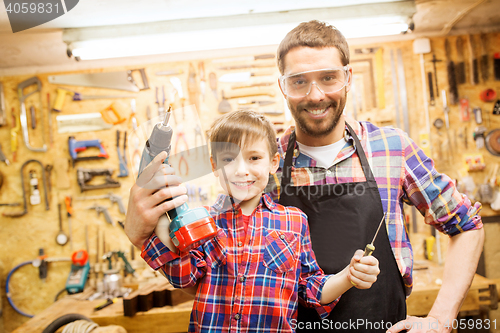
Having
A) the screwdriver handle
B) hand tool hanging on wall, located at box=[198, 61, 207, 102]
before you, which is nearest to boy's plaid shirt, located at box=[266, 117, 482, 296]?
the screwdriver handle

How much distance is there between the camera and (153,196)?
92cm

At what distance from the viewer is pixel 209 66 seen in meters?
3.19

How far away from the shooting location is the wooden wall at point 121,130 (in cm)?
314

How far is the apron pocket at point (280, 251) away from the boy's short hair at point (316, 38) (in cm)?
78

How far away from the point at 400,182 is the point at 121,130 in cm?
276

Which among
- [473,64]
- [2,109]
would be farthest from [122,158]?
[473,64]

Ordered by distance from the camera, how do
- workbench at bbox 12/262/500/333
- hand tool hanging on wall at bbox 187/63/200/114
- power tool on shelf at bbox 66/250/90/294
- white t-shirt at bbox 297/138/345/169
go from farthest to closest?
hand tool hanging on wall at bbox 187/63/200/114, power tool on shelf at bbox 66/250/90/294, workbench at bbox 12/262/500/333, white t-shirt at bbox 297/138/345/169

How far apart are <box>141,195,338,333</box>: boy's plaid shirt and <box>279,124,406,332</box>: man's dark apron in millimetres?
111

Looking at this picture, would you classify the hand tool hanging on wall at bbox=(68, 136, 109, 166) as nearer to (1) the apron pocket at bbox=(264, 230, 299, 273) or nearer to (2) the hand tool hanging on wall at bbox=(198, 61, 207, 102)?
(2) the hand tool hanging on wall at bbox=(198, 61, 207, 102)

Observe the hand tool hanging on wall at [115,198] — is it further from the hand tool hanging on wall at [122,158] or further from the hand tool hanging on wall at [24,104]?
the hand tool hanging on wall at [24,104]

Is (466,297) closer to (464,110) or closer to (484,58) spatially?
(464,110)

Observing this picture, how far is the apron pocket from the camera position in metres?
1.11

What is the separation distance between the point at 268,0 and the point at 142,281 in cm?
271

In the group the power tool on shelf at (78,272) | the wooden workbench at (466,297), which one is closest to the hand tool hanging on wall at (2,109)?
the power tool on shelf at (78,272)
